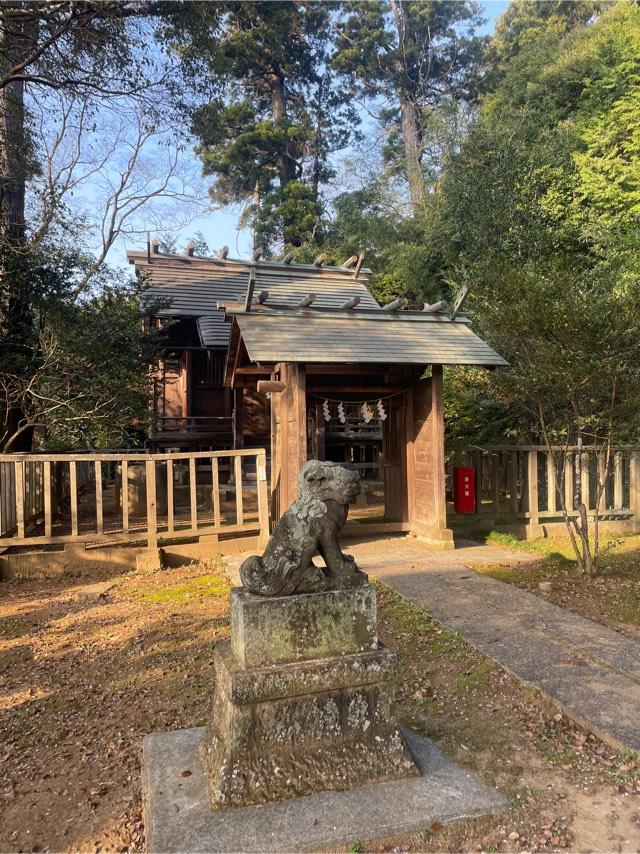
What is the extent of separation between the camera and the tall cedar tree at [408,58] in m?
31.5

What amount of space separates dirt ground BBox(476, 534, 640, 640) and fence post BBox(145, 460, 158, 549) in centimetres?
465

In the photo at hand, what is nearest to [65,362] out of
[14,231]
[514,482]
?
[14,231]

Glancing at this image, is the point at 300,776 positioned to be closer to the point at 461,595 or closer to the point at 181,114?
the point at 461,595

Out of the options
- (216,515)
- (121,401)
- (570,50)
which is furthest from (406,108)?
(216,515)

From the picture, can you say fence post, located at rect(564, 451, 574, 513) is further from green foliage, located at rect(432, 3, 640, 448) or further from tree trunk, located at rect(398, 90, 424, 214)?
tree trunk, located at rect(398, 90, 424, 214)

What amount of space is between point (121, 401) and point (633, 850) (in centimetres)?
1013

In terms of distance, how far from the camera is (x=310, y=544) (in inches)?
114

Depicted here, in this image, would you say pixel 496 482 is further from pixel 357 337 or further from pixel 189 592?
pixel 189 592

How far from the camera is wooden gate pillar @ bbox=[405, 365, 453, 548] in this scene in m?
8.52

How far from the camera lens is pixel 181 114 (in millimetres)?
11734

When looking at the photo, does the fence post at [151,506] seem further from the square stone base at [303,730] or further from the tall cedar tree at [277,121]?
the tall cedar tree at [277,121]

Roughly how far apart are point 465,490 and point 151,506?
214 inches

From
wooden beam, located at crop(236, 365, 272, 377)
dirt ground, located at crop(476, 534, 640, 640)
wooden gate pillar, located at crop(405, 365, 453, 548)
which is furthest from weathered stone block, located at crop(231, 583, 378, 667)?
wooden beam, located at crop(236, 365, 272, 377)

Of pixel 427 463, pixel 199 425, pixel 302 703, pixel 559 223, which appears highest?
pixel 559 223
